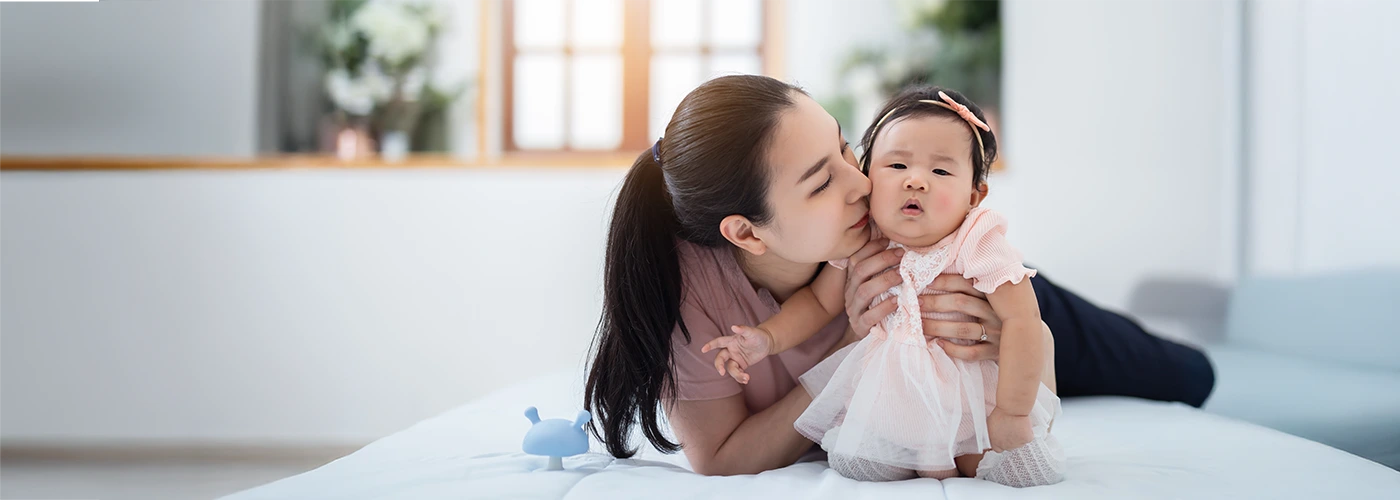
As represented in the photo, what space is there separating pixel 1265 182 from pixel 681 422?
237 cm

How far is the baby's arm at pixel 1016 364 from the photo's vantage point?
995 mm

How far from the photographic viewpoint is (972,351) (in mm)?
1063

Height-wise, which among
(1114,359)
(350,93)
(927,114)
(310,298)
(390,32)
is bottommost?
(310,298)

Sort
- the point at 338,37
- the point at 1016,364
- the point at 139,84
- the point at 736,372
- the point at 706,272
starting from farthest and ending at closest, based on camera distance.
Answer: the point at 338,37, the point at 139,84, the point at 706,272, the point at 736,372, the point at 1016,364

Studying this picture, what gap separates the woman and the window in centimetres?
236

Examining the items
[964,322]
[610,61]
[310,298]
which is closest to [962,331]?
[964,322]

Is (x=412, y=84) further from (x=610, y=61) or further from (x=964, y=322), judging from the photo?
(x=964, y=322)

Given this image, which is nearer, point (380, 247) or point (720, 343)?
point (720, 343)

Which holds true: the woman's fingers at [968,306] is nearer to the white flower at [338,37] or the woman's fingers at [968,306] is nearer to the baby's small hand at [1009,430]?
the baby's small hand at [1009,430]

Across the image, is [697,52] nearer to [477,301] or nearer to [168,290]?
[477,301]

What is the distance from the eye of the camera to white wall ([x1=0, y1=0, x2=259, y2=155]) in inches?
81.2

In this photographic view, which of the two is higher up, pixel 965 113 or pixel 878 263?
pixel 965 113

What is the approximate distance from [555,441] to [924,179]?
1.86ft

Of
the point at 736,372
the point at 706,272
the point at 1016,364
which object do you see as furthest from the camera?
the point at 706,272
